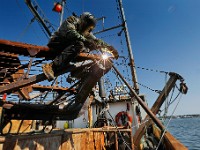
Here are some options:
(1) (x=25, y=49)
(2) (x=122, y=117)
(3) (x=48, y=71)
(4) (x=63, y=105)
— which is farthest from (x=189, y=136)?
(1) (x=25, y=49)

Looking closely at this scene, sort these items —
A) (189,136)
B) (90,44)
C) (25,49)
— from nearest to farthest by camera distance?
(25,49) < (90,44) < (189,136)

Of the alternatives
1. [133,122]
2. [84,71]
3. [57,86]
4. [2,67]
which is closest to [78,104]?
[84,71]

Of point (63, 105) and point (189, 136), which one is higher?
point (63, 105)

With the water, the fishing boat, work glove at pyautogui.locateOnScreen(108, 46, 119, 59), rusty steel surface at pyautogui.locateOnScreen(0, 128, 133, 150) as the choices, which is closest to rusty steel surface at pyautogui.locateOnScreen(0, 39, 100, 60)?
the fishing boat

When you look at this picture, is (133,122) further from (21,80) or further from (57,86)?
(21,80)

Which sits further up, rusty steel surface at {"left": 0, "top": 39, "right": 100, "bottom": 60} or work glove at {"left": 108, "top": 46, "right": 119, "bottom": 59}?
work glove at {"left": 108, "top": 46, "right": 119, "bottom": 59}

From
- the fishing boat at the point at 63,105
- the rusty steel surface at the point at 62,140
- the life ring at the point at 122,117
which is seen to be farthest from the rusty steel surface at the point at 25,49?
the life ring at the point at 122,117

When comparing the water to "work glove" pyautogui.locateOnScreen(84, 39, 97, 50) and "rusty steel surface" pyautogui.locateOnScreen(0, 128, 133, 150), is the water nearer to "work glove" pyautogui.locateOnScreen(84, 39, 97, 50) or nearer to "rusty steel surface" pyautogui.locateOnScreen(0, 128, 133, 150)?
"rusty steel surface" pyautogui.locateOnScreen(0, 128, 133, 150)

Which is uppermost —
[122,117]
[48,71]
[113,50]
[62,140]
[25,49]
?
[113,50]

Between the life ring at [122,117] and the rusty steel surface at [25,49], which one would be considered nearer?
the rusty steel surface at [25,49]

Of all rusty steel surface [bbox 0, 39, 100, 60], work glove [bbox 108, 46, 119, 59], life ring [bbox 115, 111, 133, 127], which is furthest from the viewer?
life ring [bbox 115, 111, 133, 127]

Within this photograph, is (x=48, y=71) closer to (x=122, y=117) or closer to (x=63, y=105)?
(x=63, y=105)

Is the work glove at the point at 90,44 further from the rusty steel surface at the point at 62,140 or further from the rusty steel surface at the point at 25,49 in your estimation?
the rusty steel surface at the point at 62,140

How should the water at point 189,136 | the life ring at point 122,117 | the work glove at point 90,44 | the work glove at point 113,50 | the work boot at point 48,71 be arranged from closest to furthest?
1. the work boot at point 48,71
2. the work glove at point 90,44
3. the work glove at point 113,50
4. the life ring at point 122,117
5. the water at point 189,136
